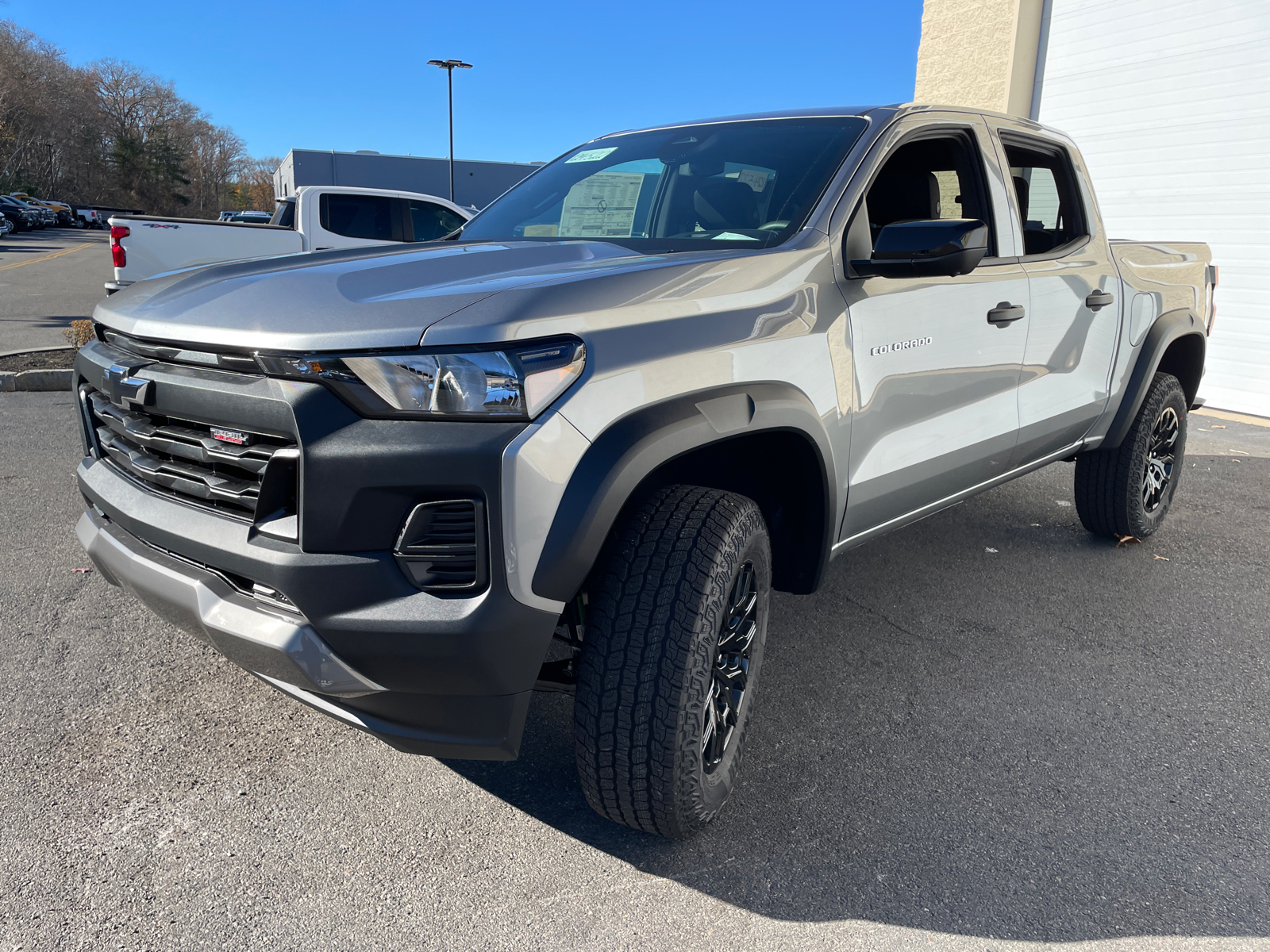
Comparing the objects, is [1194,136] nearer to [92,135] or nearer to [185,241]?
[185,241]

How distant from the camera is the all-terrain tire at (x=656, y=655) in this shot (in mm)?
1930

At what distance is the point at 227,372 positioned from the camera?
185cm

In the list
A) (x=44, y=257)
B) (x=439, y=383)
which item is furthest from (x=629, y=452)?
(x=44, y=257)

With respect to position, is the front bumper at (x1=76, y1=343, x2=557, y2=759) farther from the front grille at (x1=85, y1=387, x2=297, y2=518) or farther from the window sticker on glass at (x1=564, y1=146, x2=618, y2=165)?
the window sticker on glass at (x1=564, y1=146, x2=618, y2=165)

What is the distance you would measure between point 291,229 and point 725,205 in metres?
8.26

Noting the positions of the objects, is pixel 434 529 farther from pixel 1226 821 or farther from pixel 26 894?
pixel 1226 821

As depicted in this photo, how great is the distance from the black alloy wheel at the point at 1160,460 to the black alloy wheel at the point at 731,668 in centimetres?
284

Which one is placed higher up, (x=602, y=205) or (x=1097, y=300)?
(x=602, y=205)

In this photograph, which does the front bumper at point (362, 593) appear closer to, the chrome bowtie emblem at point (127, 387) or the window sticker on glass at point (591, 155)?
the chrome bowtie emblem at point (127, 387)

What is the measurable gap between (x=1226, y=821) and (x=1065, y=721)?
1.72ft

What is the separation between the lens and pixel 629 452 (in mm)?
1807

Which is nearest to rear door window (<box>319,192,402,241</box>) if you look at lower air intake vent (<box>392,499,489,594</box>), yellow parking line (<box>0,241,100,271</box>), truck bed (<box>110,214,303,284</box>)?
truck bed (<box>110,214,303,284</box>)

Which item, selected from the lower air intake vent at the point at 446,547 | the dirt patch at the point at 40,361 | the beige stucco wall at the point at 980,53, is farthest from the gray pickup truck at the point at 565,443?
the beige stucco wall at the point at 980,53

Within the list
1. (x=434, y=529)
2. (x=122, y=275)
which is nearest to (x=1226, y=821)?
(x=434, y=529)
